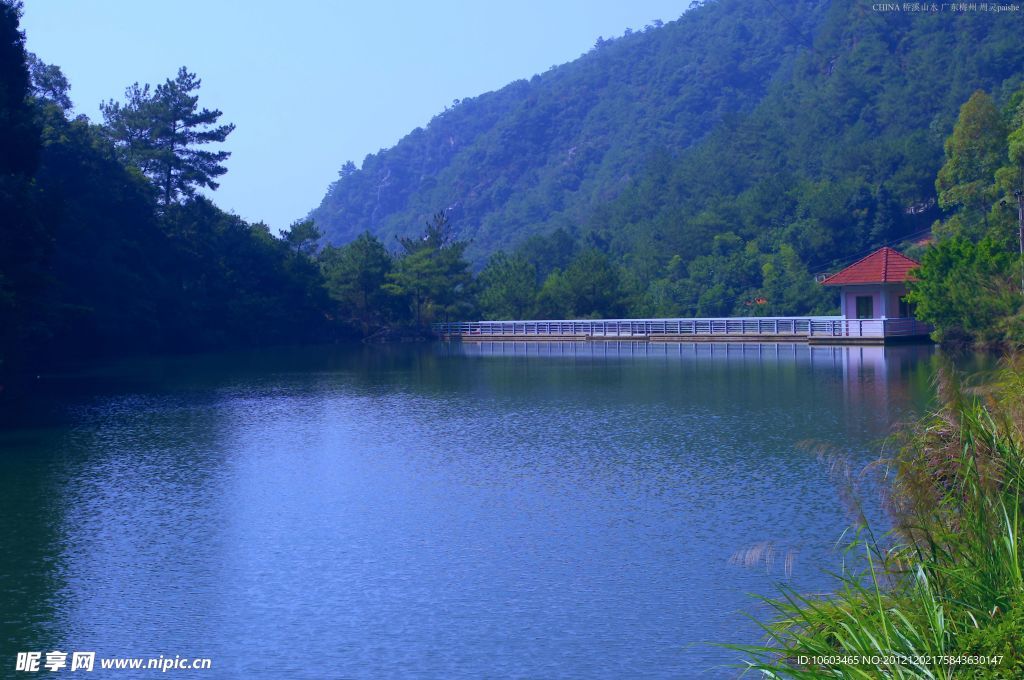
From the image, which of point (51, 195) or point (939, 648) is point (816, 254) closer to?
point (51, 195)

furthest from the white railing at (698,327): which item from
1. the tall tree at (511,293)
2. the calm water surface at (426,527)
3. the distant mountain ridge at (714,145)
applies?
the calm water surface at (426,527)

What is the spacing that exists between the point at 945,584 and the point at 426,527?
676 cm

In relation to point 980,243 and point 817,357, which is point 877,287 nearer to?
point 980,243

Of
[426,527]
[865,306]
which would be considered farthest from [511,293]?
[426,527]

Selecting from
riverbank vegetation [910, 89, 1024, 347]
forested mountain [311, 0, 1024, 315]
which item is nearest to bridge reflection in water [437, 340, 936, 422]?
riverbank vegetation [910, 89, 1024, 347]

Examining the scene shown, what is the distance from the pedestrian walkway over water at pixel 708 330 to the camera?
3994 centimetres

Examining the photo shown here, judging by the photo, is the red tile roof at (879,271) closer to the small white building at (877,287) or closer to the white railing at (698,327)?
the small white building at (877,287)

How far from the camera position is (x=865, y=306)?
41.8 metres

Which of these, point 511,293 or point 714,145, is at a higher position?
point 714,145

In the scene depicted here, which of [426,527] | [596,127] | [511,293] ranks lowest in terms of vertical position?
[426,527]

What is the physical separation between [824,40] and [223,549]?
116 m

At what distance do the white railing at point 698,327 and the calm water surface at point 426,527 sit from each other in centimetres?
1706

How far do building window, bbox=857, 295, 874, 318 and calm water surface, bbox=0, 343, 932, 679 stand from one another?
18.2 metres

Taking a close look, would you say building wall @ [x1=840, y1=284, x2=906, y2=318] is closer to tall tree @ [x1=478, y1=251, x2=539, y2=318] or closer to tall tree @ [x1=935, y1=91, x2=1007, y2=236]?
tall tree @ [x1=935, y1=91, x2=1007, y2=236]
